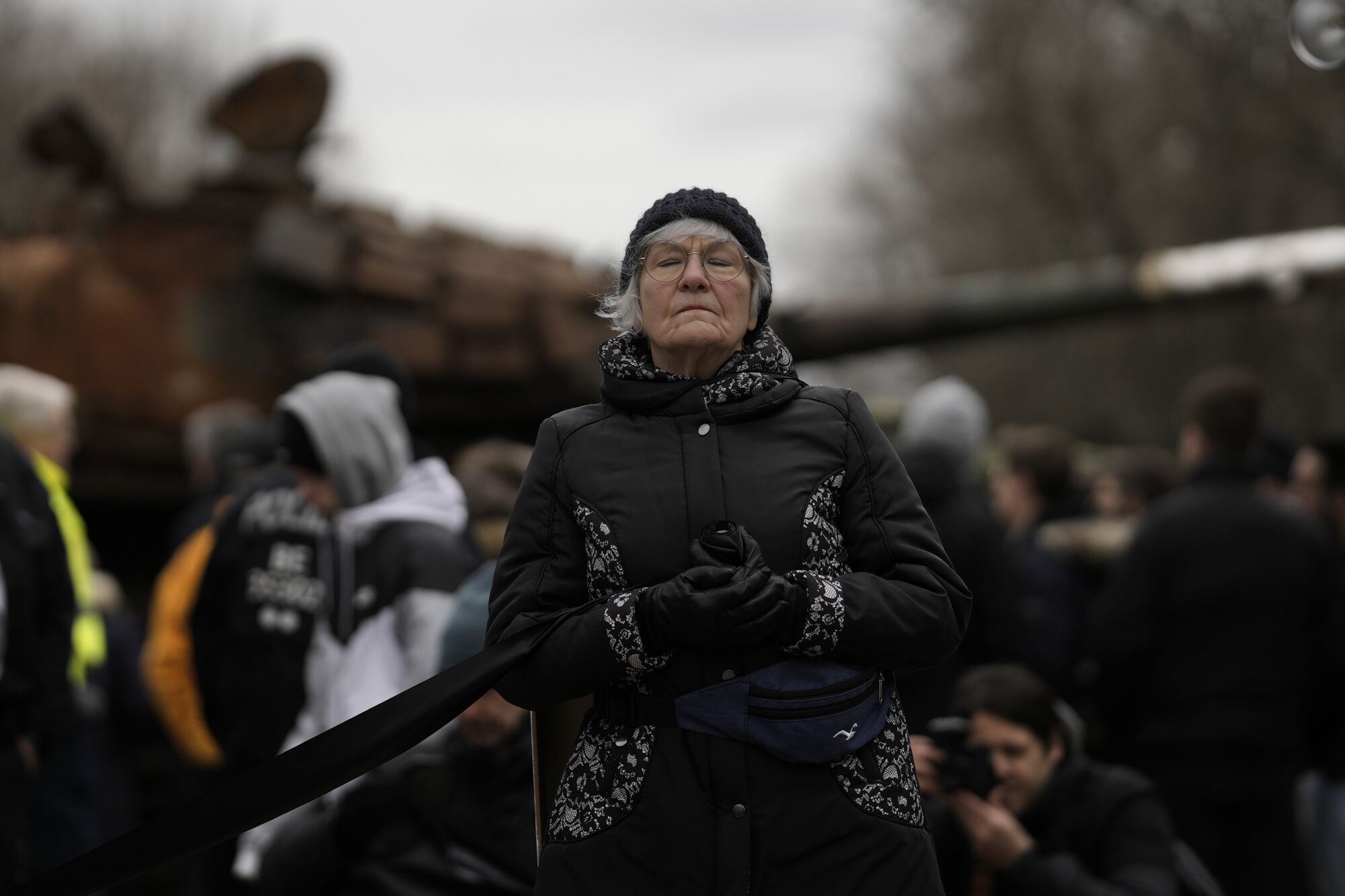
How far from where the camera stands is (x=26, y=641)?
4102 millimetres

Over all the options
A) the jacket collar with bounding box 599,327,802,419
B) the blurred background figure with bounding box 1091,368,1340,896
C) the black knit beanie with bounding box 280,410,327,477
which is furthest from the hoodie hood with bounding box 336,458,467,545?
the blurred background figure with bounding box 1091,368,1340,896

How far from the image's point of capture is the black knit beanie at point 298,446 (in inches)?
154

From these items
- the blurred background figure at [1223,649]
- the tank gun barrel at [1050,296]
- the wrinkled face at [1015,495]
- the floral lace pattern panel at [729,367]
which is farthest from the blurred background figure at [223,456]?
the floral lace pattern panel at [729,367]

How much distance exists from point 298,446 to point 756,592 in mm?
2050

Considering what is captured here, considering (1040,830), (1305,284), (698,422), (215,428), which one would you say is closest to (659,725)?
(698,422)

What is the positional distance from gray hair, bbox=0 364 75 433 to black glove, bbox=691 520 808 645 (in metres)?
3.76

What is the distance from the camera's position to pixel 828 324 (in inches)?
371

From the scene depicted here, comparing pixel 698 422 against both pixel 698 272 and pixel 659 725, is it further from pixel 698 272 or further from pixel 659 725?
pixel 659 725

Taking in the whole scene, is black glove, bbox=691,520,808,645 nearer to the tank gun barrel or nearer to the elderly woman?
the elderly woman

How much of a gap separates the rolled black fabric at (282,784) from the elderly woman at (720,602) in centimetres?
17

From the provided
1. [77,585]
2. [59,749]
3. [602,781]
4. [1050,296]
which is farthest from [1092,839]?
[1050,296]

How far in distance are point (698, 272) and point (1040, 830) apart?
1804 mm

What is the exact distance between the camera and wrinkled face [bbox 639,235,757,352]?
2391mm

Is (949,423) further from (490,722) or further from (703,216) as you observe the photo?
(703,216)
